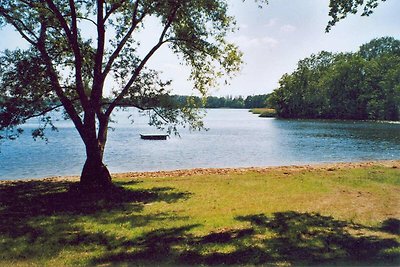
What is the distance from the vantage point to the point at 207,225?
41.8ft

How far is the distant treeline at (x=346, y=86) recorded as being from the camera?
13438 cm

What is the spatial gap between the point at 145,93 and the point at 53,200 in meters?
7.66

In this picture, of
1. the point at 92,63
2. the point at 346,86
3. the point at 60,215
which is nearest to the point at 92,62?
the point at 92,63

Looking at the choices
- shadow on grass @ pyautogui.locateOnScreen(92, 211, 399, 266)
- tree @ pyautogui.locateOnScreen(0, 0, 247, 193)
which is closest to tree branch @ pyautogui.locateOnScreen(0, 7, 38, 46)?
tree @ pyautogui.locateOnScreen(0, 0, 247, 193)

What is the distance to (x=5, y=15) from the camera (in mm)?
18500

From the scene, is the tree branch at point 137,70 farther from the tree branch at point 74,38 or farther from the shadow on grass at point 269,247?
the shadow on grass at point 269,247

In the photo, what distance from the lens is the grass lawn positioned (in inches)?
378

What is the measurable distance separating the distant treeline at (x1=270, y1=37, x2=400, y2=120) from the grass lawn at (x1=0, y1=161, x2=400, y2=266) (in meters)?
117

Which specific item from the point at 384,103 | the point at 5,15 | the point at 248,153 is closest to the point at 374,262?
the point at 5,15

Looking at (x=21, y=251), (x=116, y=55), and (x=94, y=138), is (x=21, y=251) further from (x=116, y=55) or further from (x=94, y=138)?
(x=116, y=55)

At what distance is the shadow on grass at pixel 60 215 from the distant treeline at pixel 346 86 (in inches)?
4758

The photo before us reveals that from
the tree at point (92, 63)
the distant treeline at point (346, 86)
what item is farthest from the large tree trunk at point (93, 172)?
the distant treeline at point (346, 86)

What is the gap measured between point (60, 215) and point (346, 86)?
146131 mm

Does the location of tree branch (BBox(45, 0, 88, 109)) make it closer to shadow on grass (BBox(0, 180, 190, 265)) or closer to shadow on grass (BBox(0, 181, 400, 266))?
shadow on grass (BBox(0, 180, 190, 265))
